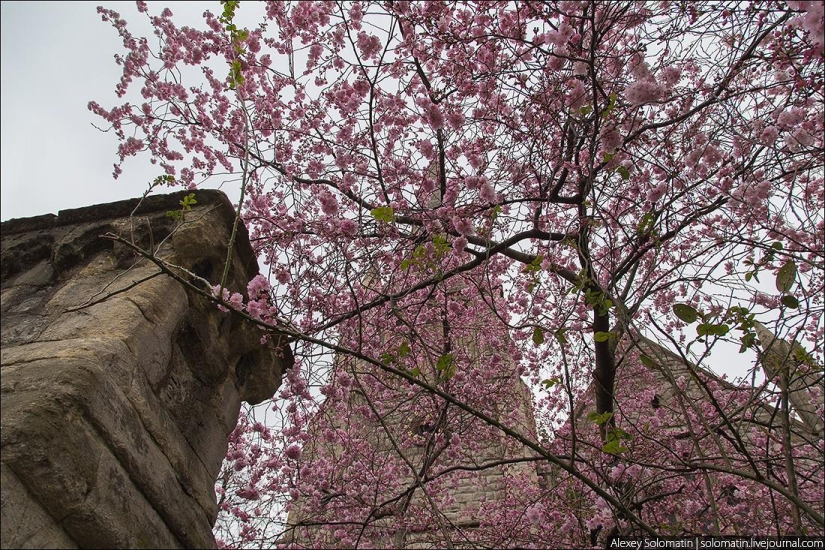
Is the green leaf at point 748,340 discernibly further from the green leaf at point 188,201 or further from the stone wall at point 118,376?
the green leaf at point 188,201

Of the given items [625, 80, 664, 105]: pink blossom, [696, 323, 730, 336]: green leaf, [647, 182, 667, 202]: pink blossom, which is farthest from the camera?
[647, 182, 667, 202]: pink blossom

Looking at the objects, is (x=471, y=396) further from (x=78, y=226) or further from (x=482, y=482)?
(x=78, y=226)

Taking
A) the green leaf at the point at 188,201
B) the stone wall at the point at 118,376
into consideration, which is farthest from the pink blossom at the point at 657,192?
the green leaf at the point at 188,201

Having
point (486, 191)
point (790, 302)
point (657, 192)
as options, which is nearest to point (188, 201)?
point (486, 191)

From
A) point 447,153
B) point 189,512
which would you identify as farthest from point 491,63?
point 189,512

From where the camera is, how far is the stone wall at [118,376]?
1351 mm

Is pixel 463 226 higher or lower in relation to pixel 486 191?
lower

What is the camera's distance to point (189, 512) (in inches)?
71.1

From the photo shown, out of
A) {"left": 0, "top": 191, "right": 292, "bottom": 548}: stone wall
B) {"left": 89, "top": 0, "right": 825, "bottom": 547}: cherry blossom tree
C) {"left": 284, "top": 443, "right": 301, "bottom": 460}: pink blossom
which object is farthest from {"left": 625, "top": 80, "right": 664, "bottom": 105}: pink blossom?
{"left": 284, "top": 443, "right": 301, "bottom": 460}: pink blossom

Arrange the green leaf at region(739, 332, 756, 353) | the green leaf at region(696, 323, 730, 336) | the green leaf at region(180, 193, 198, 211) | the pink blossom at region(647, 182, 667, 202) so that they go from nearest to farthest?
the green leaf at region(180, 193, 198, 211) < the green leaf at region(696, 323, 730, 336) < the green leaf at region(739, 332, 756, 353) < the pink blossom at region(647, 182, 667, 202)

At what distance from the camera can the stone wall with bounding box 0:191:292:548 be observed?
1.35 metres

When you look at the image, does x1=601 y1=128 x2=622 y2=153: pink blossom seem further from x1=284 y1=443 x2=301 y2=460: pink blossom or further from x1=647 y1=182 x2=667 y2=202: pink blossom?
x1=284 y1=443 x2=301 y2=460: pink blossom

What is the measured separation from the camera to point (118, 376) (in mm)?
1633

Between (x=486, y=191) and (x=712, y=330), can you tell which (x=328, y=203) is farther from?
(x=712, y=330)
